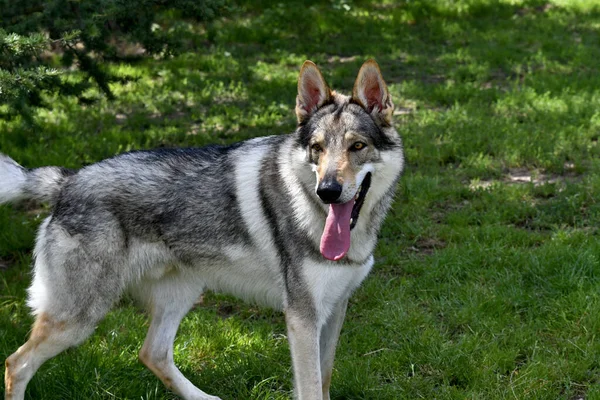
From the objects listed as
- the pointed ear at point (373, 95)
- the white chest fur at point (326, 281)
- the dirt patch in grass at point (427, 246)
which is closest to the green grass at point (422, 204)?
the dirt patch in grass at point (427, 246)

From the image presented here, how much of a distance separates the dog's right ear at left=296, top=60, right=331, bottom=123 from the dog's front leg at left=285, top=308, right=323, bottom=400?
42.2 inches

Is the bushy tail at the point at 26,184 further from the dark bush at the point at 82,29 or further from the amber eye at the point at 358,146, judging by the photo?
the amber eye at the point at 358,146

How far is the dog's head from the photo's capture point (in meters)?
3.73

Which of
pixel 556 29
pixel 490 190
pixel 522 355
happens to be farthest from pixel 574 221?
pixel 556 29

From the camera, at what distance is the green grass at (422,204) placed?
4.45 m

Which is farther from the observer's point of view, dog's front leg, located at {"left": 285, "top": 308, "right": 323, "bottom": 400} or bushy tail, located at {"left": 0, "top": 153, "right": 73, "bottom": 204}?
bushy tail, located at {"left": 0, "top": 153, "right": 73, "bottom": 204}

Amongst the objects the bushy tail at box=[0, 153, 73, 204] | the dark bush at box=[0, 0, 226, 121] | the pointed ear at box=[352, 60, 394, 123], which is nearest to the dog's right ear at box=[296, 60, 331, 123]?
the pointed ear at box=[352, 60, 394, 123]

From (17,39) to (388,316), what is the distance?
2820 mm

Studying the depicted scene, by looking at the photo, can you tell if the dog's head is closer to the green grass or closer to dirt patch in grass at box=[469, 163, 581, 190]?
the green grass

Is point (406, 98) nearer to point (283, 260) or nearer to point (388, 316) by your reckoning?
point (388, 316)

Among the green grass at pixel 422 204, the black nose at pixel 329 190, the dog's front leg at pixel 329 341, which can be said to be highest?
the black nose at pixel 329 190

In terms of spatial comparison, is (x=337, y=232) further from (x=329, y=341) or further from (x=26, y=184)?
(x=26, y=184)

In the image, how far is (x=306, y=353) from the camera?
3908mm

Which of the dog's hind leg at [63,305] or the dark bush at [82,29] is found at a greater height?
the dark bush at [82,29]
